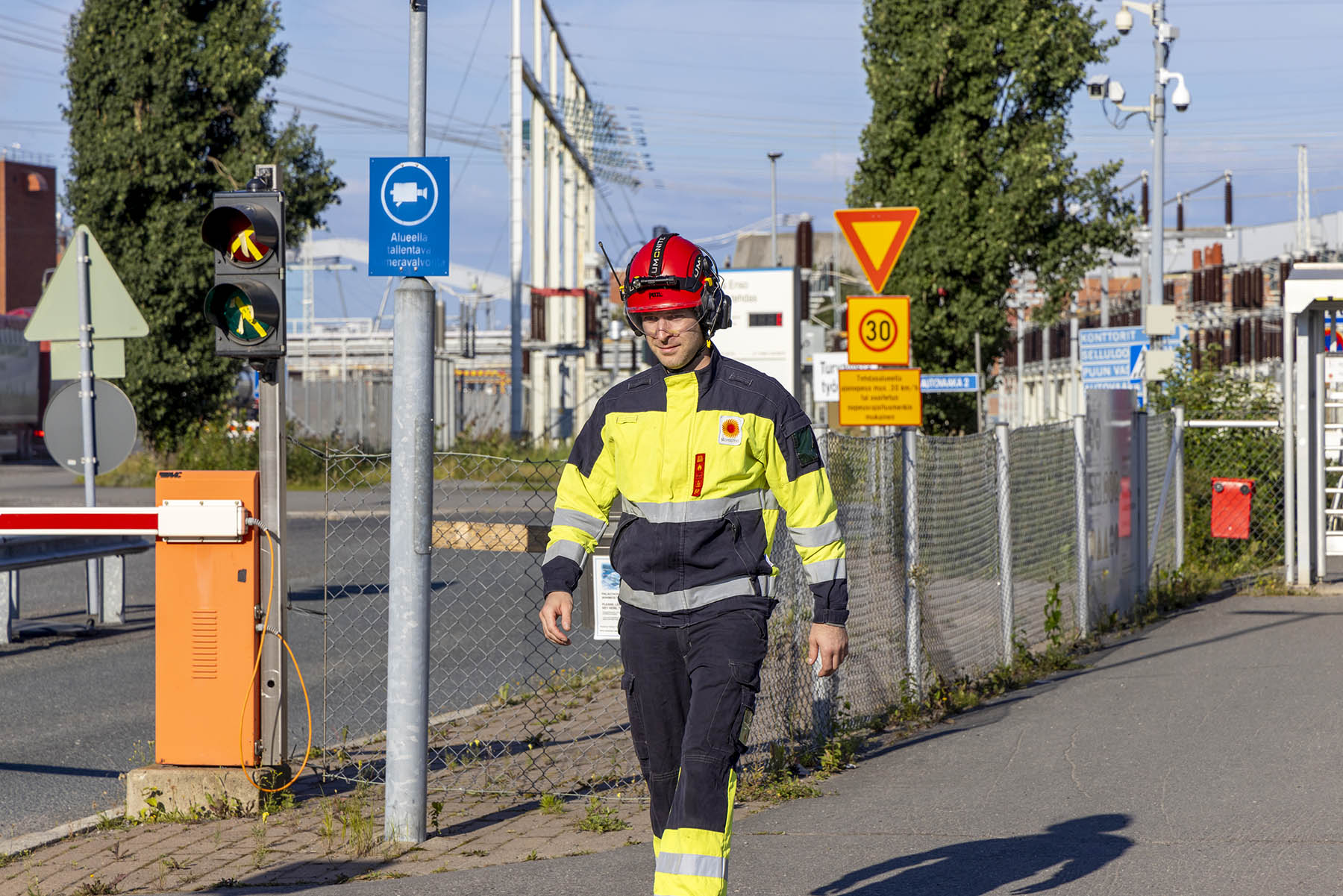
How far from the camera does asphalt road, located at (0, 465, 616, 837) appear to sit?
728 cm

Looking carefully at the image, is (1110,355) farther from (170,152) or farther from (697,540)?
(170,152)

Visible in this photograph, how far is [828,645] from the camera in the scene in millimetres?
4078

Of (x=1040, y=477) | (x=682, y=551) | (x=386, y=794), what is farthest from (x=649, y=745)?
(x=1040, y=477)

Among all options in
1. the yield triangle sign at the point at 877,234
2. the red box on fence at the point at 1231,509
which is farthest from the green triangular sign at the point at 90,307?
the red box on fence at the point at 1231,509

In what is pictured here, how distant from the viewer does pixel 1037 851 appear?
18.0 feet

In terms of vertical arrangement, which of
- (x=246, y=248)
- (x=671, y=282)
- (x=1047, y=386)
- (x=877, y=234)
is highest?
(x=1047, y=386)

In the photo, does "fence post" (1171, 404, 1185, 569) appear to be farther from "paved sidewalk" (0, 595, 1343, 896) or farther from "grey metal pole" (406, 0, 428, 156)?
"grey metal pole" (406, 0, 428, 156)

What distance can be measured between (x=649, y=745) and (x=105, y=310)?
882cm

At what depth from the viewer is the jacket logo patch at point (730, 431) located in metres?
4.05

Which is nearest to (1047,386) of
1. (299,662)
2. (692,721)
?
(299,662)

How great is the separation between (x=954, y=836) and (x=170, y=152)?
2859 cm

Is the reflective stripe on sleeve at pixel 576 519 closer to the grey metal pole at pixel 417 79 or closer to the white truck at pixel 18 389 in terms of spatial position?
the grey metal pole at pixel 417 79

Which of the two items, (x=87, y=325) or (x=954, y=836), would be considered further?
(x=87, y=325)

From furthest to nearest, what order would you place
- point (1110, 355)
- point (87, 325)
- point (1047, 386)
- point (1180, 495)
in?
point (1047, 386) → point (1110, 355) → point (1180, 495) → point (87, 325)
